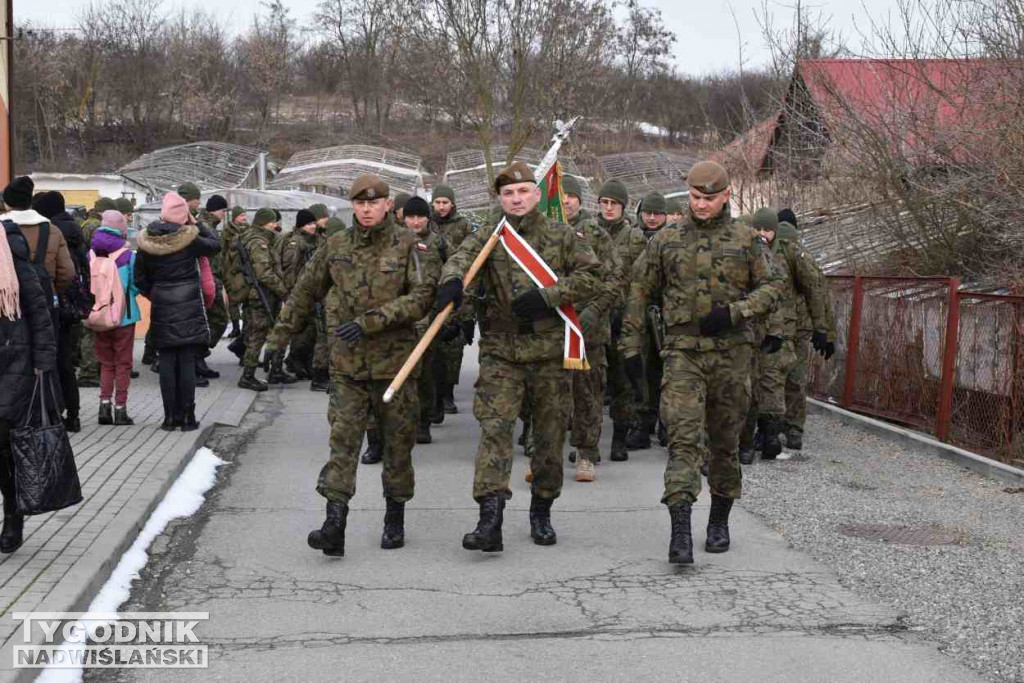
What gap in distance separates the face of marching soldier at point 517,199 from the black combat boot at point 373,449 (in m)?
3.14

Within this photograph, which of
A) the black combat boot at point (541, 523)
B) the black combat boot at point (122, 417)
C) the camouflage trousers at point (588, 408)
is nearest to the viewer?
the black combat boot at point (541, 523)

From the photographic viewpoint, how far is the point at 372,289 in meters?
6.53

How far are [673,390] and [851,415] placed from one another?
232 inches

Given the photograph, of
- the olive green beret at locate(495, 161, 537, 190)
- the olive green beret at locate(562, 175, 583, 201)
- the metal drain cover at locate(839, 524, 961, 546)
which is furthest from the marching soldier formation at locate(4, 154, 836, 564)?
the olive green beret at locate(562, 175, 583, 201)

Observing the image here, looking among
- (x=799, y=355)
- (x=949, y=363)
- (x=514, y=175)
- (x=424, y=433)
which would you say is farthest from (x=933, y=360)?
(x=514, y=175)

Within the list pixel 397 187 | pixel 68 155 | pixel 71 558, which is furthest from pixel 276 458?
pixel 68 155

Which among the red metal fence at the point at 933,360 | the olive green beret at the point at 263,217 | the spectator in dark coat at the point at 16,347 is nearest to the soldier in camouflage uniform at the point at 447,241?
the olive green beret at the point at 263,217

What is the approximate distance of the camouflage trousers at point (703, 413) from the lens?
645 cm

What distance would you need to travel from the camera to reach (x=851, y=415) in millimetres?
11938

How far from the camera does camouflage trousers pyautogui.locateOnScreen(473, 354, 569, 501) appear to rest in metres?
6.54

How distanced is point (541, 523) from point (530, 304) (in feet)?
4.12

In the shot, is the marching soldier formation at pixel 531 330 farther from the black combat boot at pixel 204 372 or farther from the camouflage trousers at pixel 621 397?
the black combat boot at pixel 204 372

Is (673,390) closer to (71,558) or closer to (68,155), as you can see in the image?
(71,558)

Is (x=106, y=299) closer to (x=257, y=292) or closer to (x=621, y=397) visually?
(x=257, y=292)
